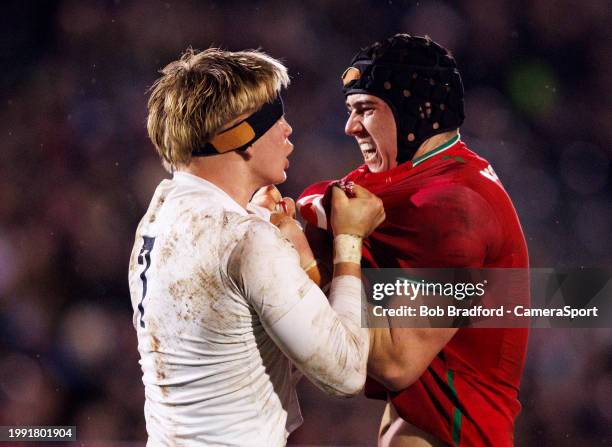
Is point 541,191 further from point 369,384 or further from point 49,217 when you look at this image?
point 49,217

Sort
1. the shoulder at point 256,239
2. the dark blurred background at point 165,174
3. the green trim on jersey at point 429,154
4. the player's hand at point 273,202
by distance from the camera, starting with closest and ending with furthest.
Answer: the shoulder at point 256,239
the green trim on jersey at point 429,154
the player's hand at point 273,202
the dark blurred background at point 165,174

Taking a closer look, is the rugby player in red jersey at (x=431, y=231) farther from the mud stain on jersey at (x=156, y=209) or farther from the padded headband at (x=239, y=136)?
the mud stain on jersey at (x=156, y=209)

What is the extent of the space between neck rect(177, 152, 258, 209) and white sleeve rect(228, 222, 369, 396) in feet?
0.63

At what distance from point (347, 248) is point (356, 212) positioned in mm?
104

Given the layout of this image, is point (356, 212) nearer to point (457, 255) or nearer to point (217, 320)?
point (457, 255)

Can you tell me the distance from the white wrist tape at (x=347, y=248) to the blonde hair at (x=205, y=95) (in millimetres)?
365

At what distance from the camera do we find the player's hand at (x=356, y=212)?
1.73m

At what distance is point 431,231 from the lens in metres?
1.78

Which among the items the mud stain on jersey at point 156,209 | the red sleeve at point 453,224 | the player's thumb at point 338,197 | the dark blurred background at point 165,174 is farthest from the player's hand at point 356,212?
the dark blurred background at point 165,174

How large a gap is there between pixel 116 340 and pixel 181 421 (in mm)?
2543

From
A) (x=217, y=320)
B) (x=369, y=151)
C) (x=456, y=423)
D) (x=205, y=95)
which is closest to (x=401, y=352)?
(x=456, y=423)

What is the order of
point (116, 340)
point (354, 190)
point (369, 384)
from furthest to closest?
1. point (116, 340)
2. point (369, 384)
3. point (354, 190)

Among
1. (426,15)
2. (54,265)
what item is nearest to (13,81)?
(54,265)

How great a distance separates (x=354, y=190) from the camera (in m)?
1.84
